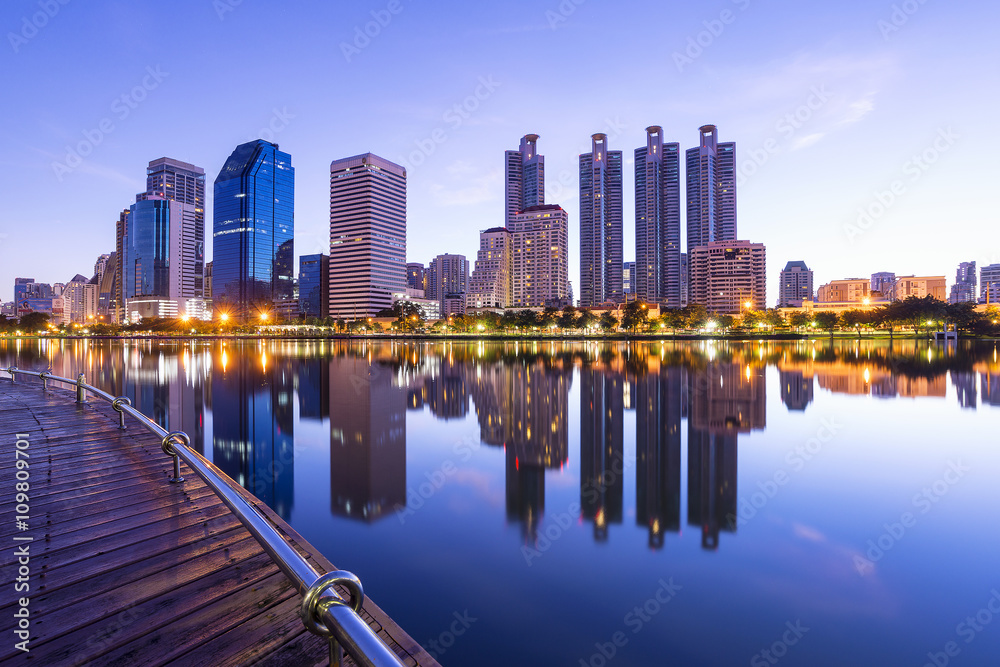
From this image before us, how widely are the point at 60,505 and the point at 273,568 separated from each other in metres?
4.04

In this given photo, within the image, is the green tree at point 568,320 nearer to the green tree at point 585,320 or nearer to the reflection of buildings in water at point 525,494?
the green tree at point 585,320

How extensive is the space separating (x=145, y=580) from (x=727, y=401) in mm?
27531

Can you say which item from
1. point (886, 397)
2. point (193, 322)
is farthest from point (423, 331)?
point (886, 397)

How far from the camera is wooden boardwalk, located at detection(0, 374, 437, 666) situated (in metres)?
3.79

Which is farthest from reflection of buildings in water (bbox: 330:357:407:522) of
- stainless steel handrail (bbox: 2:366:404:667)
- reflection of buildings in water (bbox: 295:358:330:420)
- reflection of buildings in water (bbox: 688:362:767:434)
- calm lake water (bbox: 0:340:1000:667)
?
reflection of buildings in water (bbox: 688:362:767:434)

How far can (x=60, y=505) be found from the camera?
6.58 meters

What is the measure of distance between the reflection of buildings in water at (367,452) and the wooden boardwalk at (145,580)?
204 inches

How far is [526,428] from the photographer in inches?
806

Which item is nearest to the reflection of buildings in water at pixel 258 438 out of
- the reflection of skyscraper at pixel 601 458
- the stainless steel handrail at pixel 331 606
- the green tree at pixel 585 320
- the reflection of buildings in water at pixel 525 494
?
the reflection of buildings in water at pixel 525 494

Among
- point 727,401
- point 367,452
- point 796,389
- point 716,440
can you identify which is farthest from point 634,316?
point 367,452

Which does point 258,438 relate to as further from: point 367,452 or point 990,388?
point 990,388

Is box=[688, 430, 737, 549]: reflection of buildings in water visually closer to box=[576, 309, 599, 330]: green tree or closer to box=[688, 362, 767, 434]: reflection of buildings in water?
box=[688, 362, 767, 434]: reflection of buildings in water

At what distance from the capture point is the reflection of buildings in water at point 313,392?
2459cm

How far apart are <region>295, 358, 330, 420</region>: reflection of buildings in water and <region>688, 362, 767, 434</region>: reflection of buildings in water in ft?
61.8
